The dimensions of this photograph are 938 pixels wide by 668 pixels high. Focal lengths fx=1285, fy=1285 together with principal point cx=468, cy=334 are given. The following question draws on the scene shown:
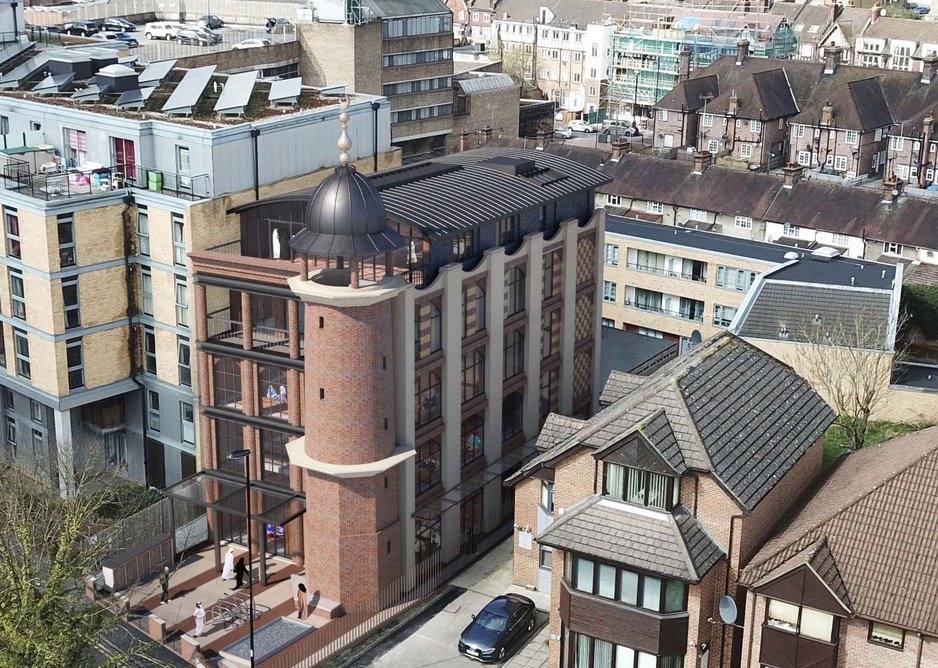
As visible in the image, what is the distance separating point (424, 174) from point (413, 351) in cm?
1011

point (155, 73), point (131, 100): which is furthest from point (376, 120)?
point (155, 73)

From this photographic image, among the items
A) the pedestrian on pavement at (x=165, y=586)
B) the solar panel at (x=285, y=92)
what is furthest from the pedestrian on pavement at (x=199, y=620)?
the solar panel at (x=285, y=92)

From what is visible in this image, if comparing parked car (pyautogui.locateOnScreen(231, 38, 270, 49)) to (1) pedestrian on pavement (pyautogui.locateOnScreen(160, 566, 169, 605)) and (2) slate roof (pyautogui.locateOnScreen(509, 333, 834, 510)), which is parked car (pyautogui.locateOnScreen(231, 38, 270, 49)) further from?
(2) slate roof (pyautogui.locateOnScreen(509, 333, 834, 510))

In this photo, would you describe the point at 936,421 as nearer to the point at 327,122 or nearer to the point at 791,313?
the point at 791,313

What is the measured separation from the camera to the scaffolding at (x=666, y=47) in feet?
521

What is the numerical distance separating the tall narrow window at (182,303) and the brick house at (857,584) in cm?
2784

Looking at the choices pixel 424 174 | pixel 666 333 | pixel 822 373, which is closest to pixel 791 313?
pixel 822 373

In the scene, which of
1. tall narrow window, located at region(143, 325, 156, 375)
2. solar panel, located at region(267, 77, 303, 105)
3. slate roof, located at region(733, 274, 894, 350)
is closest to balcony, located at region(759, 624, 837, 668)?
slate roof, located at region(733, 274, 894, 350)

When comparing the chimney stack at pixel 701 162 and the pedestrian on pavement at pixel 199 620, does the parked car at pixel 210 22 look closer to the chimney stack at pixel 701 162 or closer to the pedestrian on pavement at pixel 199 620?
the chimney stack at pixel 701 162

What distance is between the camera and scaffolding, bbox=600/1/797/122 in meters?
159

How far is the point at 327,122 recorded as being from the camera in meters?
62.0

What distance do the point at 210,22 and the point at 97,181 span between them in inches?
3174

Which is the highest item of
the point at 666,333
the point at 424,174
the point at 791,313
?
the point at 424,174

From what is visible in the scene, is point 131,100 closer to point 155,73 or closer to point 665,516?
point 155,73
